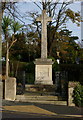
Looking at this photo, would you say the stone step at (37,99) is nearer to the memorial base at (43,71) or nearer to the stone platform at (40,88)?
the stone platform at (40,88)

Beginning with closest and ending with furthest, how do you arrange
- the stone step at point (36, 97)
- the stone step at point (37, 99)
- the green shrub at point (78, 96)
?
the green shrub at point (78, 96)
the stone step at point (37, 99)
the stone step at point (36, 97)

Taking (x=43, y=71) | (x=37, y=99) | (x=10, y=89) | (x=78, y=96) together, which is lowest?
(x=37, y=99)

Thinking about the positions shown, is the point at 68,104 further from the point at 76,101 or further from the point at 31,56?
the point at 31,56

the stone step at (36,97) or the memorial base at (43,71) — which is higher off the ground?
the memorial base at (43,71)

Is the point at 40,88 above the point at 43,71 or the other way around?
the other way around

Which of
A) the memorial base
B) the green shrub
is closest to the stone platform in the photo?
the memorial base

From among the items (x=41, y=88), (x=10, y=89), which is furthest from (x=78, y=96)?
(x=41, y=88)

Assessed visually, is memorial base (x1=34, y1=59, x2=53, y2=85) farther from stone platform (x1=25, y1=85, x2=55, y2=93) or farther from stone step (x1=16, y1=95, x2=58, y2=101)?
stone step (x1=16, y1=95, x2=58, y2=101)

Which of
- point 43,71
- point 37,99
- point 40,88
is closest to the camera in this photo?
point 37,99

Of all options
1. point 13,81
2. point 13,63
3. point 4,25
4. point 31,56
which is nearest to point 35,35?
point 31,56

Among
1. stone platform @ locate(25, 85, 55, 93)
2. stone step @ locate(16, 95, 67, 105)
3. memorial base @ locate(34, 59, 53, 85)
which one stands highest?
memorial base @ locate(34, 59, 53, 85)

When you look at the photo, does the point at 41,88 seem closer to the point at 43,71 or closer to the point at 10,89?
the point at 43,71

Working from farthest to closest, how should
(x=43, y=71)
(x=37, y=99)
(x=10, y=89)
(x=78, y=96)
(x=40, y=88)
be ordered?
(x=43, y=71), (x=40, y=88), (x=10, y=89), (x=37, y=99), (x=78, y=96)

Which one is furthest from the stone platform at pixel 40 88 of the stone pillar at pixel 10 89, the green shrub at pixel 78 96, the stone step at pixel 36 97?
the green shrub at pixel 78 96
